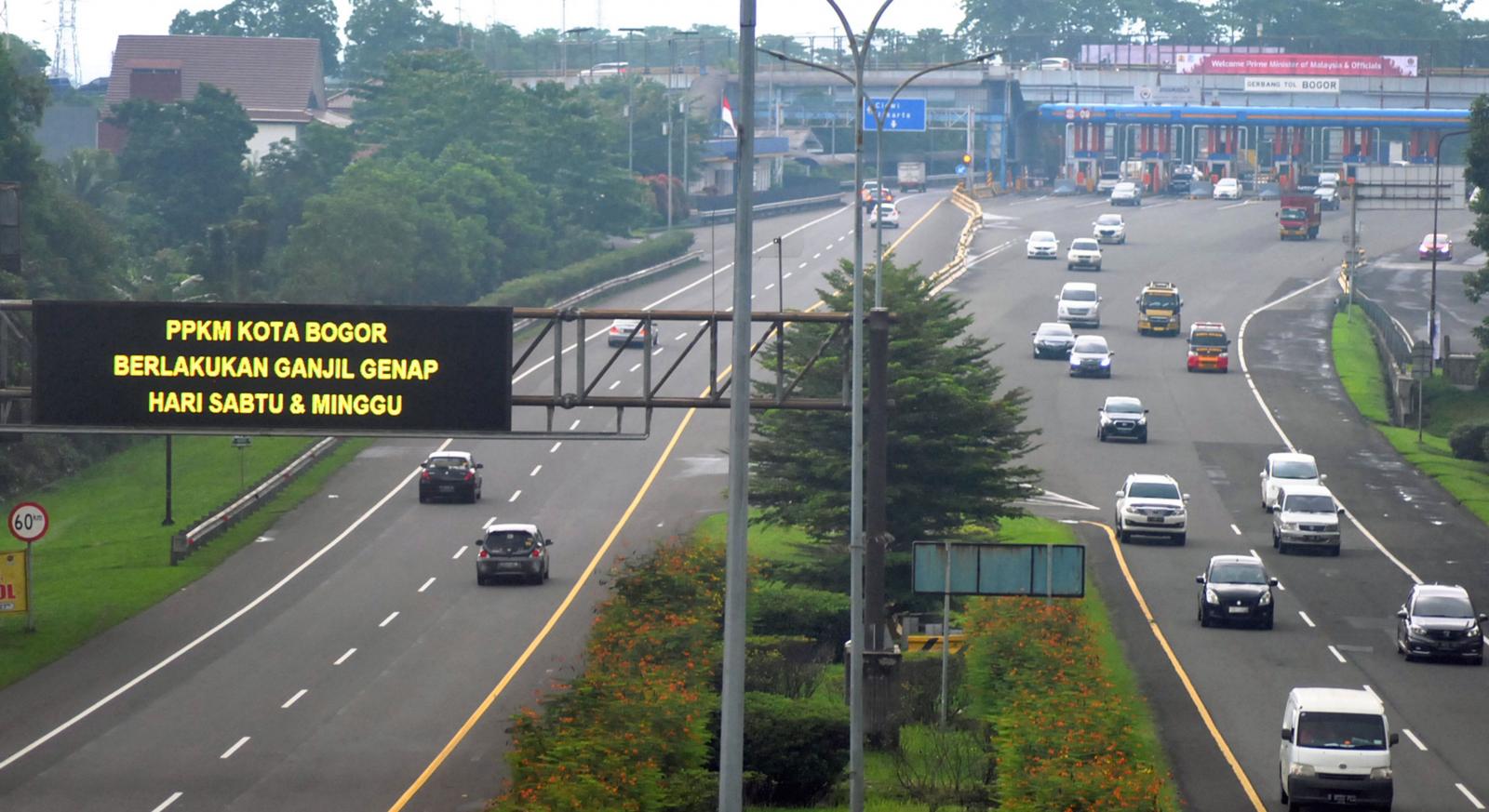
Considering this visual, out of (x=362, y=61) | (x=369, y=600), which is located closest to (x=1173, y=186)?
(x=362, y=61)

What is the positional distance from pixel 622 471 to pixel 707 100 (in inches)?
4136

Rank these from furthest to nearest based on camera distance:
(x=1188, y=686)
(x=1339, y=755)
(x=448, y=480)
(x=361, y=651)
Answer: (x=448, y=480) < (x=361, y=651) < (x=1188, y=686) < (x=1339, y=755)

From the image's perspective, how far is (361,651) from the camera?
4081 centimetres

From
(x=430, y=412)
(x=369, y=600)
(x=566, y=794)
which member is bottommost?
(x=369, y=600)

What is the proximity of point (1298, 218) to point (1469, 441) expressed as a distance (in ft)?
177

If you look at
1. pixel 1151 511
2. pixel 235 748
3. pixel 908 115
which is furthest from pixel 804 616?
pixel 908 115

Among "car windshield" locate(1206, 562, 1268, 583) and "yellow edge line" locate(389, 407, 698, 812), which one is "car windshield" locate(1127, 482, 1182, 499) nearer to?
"car windshield" locate(1206, 562, 1268, 583)

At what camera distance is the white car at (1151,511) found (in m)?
51.7

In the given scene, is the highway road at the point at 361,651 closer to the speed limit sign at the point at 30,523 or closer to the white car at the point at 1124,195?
the speed limit sign at the point at 30,523

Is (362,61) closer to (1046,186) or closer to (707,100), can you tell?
(707,100)

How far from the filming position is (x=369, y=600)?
46.1 m

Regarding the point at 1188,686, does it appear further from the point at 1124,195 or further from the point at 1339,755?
the point at 1124,195

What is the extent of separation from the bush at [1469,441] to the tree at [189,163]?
71.0 metres

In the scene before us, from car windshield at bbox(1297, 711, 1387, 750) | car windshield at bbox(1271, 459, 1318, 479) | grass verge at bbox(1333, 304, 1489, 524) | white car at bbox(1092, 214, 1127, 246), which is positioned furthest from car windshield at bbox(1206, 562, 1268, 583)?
white car at bbox(1092, 214, 1127, 246)
